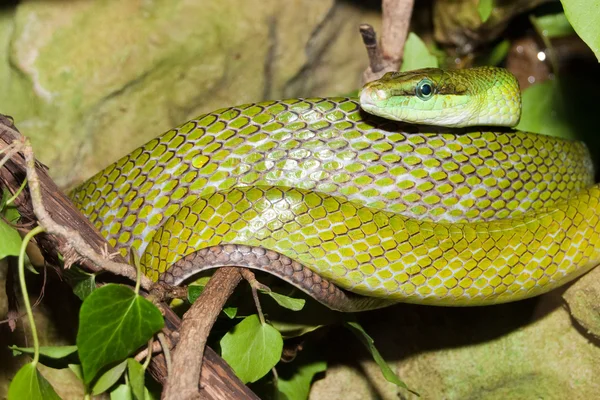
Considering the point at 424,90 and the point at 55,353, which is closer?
the point at 55,353

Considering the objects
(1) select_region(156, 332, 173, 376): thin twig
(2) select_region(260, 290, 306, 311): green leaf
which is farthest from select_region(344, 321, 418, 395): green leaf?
(1) select_region(156, 332, 173, 376): thin twig

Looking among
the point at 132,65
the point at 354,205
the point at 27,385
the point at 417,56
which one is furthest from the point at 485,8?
the point at 27,385

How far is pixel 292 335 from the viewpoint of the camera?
279cm

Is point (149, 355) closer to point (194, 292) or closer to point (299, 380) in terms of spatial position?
point (194, 292)

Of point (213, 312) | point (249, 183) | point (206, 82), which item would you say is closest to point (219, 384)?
point (213, 312)

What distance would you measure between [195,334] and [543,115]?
2.49 m

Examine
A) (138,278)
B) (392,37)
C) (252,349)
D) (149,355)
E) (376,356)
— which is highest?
(138,278)

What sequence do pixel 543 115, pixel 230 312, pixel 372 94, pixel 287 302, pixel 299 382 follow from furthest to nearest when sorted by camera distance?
pixel 543 115
pixel 299 382
pixel 372 94
pixel 230 312
pixel 287 302

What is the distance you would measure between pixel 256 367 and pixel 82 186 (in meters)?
1.33

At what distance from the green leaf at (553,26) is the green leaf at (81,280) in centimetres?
329

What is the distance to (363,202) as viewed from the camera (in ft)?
8.88

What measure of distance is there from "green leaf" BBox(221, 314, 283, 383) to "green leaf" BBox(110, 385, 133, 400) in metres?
0.36

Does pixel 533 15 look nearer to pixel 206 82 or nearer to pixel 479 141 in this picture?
pixel 479 141

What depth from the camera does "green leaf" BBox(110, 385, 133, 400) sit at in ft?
7.40
